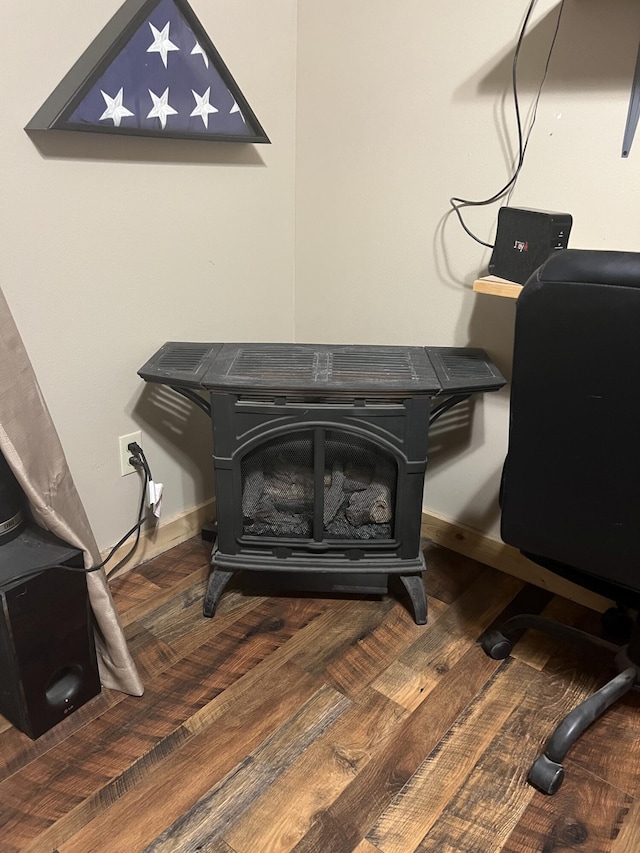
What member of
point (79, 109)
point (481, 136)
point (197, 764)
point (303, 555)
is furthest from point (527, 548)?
point (79, 109)

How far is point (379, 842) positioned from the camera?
115cm

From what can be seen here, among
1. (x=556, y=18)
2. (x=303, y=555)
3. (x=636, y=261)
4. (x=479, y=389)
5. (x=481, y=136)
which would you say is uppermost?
(x=556, y=18)

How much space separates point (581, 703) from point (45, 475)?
3.80ft

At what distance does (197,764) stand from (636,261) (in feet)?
3.87

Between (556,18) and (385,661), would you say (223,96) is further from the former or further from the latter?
(385,661)

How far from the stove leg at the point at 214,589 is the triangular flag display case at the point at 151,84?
1052mm

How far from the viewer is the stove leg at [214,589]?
165cm

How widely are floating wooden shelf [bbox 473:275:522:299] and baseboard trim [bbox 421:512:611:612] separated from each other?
0.73m

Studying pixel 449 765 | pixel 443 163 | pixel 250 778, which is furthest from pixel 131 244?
pixel 449 765

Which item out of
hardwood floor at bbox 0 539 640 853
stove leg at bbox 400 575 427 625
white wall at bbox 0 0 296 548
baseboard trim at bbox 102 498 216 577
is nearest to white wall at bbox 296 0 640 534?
white wall at bbox 0 0 296 548

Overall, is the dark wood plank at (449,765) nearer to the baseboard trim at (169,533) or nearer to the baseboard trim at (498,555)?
the baseboard trim at (498,555)

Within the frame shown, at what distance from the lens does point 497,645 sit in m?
1.54

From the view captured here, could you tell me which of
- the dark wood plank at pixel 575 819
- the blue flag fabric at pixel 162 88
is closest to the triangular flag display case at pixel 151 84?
the blue flag fabric at pixel 162 88

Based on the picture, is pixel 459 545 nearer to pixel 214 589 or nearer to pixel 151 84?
pixel 214 589
